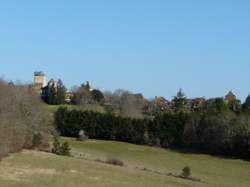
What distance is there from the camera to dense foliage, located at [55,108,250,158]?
7306 cm

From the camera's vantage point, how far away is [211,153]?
75.4m

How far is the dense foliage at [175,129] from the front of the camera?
73062 millimetres

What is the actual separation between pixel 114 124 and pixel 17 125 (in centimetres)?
3807

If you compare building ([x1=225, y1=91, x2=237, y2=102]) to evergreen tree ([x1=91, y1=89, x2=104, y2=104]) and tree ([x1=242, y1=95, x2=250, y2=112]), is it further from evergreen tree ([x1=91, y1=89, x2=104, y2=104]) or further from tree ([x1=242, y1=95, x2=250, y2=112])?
evergreen tree ([x1=91, y1=89, x2=104, y2=104])

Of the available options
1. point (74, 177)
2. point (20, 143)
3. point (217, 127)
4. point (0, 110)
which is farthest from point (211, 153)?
point (74, 177)

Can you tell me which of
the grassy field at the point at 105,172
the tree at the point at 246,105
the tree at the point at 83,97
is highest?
the tree at the point at 83,97

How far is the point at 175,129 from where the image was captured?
271 ft

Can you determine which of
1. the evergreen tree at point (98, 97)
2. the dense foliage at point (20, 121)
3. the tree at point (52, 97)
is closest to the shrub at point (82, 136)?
the dense foliage at point (20, 121)

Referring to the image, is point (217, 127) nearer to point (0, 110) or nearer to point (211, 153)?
point (211, 153)

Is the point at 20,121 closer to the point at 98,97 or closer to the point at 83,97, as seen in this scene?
the point at 83,97

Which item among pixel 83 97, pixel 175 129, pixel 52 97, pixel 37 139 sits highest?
pixel 83 97

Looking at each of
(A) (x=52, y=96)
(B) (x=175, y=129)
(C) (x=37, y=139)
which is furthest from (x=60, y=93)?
(C) (x=37, y=139)

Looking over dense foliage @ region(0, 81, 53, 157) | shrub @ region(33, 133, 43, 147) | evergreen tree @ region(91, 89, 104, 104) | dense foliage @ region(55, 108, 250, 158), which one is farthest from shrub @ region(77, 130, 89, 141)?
evergreen tree @ region(91, 89, 104, 104)

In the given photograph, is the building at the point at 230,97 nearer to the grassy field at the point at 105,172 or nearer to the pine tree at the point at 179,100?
the pine tree at the point at 179,100
